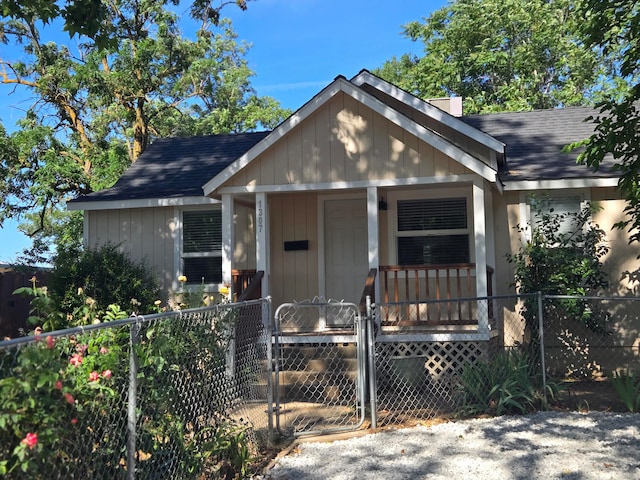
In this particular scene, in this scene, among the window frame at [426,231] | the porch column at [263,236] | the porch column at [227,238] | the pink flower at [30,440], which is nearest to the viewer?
the pink flower at [30,440]

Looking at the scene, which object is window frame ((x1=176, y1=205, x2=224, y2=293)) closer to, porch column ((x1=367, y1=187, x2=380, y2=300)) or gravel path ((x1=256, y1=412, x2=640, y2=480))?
porch column ((x1=367, y1=187, x2=380, y2=300))

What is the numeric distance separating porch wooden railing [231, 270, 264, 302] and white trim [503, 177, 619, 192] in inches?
159

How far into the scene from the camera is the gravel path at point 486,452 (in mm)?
4727

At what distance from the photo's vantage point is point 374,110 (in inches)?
329

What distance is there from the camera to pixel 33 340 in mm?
2570

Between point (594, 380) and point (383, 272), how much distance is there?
357 centimetres

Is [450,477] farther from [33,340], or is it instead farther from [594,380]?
[594,380]

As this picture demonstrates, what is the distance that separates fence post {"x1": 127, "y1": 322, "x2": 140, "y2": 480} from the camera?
331 centimetres

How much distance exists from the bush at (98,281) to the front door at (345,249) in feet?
9.98

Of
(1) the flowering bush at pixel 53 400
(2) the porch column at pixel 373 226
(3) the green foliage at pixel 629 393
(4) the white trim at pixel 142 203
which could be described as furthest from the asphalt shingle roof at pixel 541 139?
(1) the flowering bush at pixel 53 400

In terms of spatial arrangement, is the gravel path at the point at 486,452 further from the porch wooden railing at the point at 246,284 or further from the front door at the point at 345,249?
the front door at the point at 345,249

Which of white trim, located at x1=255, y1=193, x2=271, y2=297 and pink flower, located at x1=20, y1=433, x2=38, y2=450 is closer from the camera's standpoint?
pink flower, located at x1=20, y1=433, x2=38, y2=450

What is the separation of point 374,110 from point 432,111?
1.03 meters

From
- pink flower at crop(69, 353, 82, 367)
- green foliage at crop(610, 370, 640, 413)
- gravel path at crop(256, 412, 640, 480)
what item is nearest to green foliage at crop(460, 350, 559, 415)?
gravel path at crop(256, 412, 640, 480)
